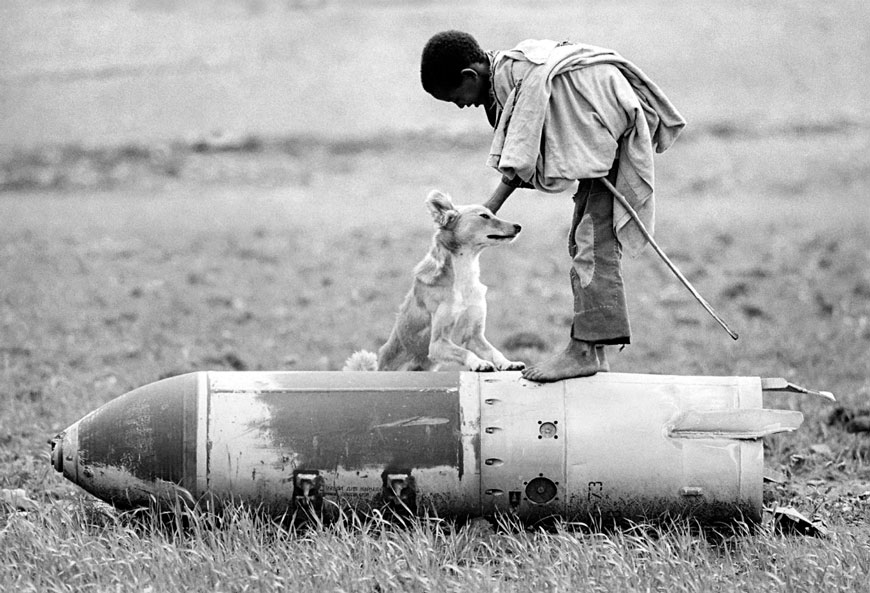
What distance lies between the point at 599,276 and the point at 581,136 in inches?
28.7

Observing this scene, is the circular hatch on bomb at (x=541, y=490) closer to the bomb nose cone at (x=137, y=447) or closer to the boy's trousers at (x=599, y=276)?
the boy's trousers at (x=599, y=276)

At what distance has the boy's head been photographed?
6383 mm

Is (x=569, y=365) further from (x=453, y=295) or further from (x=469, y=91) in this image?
(x=469, y=91)

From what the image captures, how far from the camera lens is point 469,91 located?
6.48m

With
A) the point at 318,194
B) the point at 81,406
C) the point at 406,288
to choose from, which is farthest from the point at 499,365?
the point at 318,194

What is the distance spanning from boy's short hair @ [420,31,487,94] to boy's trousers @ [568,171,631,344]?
2.89ft

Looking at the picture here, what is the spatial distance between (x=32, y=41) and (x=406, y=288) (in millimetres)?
13929

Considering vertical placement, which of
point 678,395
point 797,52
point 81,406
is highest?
point 797,52

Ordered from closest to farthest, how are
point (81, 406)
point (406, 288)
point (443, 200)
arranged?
1. point (443, 200)
2. point (81, 406)
3. point (406, 288)

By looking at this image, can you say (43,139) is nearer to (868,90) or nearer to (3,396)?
(3,396)

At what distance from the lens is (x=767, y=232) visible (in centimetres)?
1451

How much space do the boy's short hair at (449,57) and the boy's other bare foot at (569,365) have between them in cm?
151

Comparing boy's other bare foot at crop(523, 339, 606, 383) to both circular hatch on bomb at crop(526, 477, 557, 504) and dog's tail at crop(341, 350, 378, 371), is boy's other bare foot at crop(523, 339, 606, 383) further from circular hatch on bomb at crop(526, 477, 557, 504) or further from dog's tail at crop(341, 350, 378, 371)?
dog's tail at crop(341, 350, 378, 371)

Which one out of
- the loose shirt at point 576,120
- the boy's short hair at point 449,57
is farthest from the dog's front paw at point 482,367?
the boy's short hair at point 449,57
